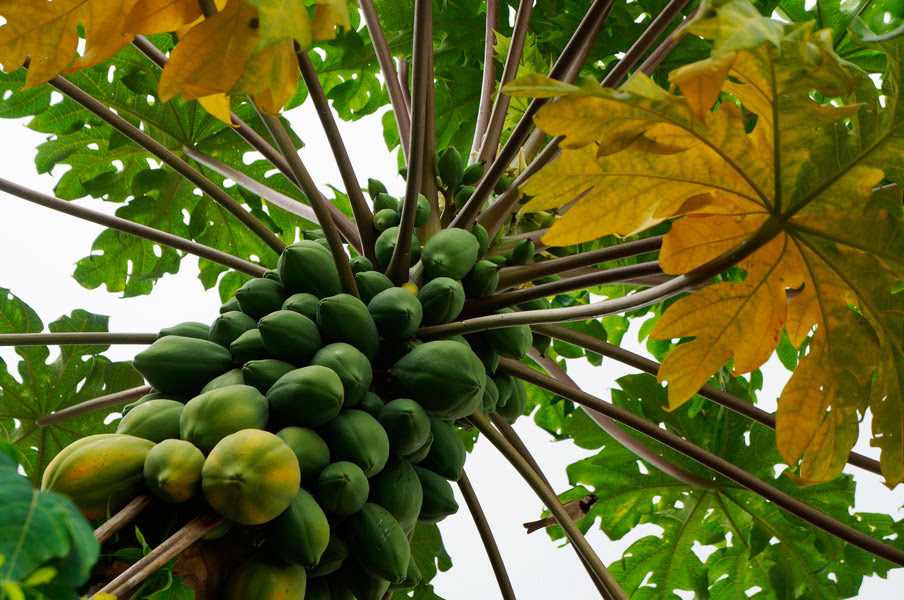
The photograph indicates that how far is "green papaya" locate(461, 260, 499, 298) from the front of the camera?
147 centimetres

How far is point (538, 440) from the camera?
143 inches

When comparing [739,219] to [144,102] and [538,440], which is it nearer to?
[144,102]

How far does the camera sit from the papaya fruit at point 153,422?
1014 mm

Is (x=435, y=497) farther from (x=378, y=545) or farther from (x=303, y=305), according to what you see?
(x=303, y=305)

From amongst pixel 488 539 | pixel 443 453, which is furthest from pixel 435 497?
pixel 488 539

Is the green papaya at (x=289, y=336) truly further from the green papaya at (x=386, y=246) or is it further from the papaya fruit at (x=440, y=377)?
the green papaya at (x=386, y=246)

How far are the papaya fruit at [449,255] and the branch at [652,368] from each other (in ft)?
1.08

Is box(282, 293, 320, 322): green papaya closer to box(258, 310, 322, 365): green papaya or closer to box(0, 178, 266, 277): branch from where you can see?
box(258, 310, 322, 365): green papaya

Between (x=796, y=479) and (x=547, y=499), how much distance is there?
0.46 m

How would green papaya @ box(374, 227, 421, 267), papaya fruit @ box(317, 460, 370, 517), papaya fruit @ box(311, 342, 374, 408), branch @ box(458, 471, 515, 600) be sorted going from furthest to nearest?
branch @ box(458, 471, 515, 600) < green papaya @ box(374, 227, 421, 267) < papaya fruit @ box(311, 342, 374, 408) < papaya fruit @ box(317, 460, 370, 517)

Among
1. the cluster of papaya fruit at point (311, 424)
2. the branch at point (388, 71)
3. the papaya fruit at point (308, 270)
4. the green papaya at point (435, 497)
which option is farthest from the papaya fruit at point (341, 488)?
the branch at point (388, 71)

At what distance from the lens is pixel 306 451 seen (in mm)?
1014

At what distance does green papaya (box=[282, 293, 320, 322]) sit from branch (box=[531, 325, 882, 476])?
2.03 feet

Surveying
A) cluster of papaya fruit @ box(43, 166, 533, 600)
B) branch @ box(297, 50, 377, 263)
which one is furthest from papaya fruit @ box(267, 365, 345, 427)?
branch @ box(297, 50, 377, 263)
